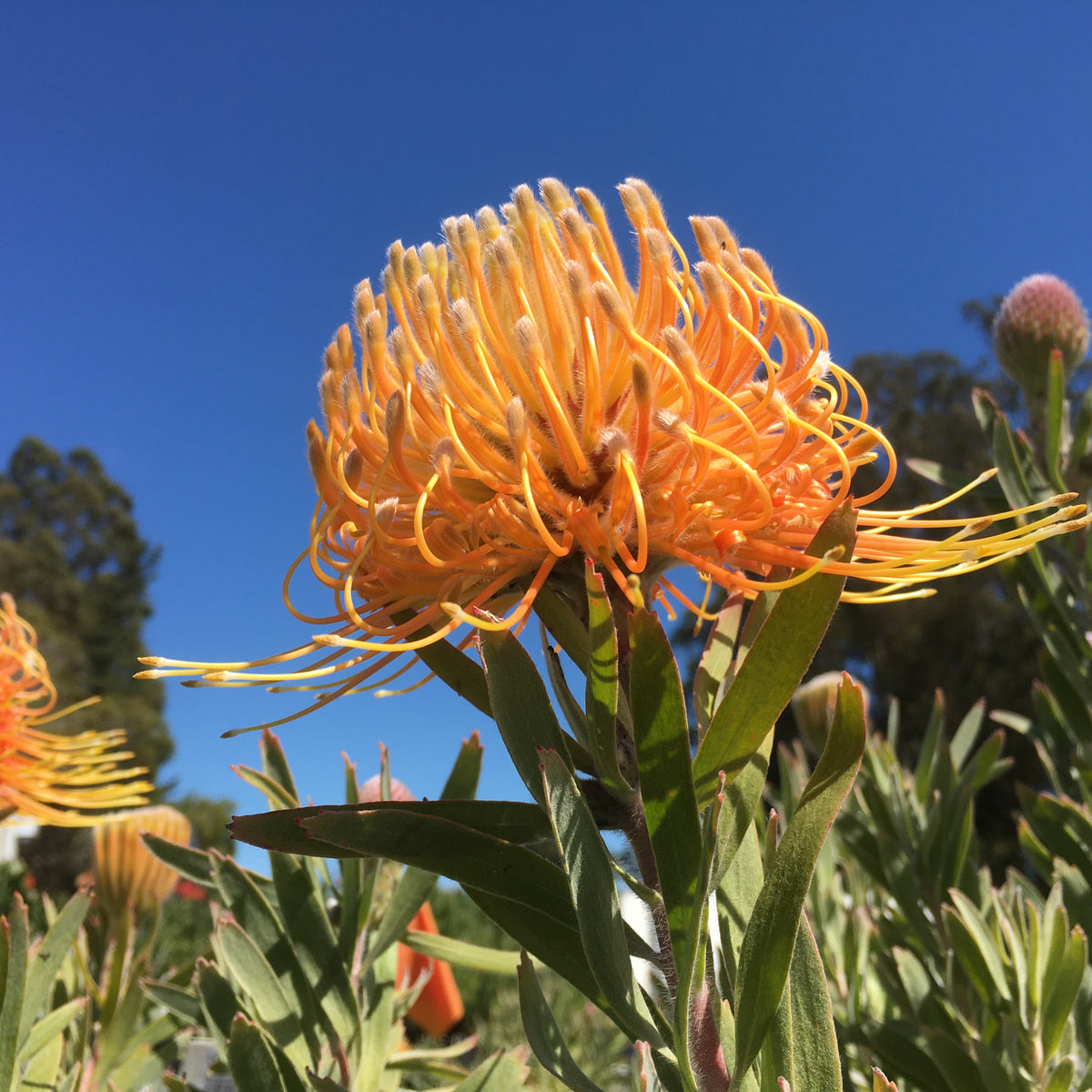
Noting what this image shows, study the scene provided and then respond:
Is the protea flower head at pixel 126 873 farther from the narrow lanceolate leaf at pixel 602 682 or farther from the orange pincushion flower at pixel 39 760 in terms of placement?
the narrow lanceolate leaf at pixel 602 682

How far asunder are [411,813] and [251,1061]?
504 millimetres

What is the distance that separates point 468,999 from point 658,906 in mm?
5872

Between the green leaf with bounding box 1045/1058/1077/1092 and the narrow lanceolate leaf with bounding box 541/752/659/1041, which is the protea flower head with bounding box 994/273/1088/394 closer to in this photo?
the green leaf with bounding box 1045/1058/1077/1092

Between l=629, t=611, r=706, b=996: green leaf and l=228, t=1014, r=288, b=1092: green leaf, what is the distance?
21.6 inches

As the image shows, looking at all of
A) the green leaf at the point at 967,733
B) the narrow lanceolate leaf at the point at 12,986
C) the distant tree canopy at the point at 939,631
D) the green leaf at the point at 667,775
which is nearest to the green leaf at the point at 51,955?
the narrow lanceolate leaf at the point at 12,986

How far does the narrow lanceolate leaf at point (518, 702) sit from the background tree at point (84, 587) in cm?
1930

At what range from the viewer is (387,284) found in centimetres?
104

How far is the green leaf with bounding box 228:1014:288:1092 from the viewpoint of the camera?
40.2 inches

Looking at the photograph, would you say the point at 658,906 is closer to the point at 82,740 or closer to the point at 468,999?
the point at 82,740

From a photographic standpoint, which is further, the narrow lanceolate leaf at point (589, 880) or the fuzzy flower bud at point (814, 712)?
the fuzzy flower bud at point (814, 712)

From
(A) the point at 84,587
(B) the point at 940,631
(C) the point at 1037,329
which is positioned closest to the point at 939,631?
(B) the point at 940,631

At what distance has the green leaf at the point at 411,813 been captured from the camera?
77cm

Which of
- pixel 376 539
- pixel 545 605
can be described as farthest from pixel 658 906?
pixel 376 539

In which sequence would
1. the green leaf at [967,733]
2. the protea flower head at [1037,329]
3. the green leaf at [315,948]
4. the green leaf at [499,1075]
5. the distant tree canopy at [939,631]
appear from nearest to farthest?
the green leaf at [499,1075], the green leaf at [315,948], the green leaf at [967,733], the protea flower head at [1037,329], the distant tree canopy at [939,631]
